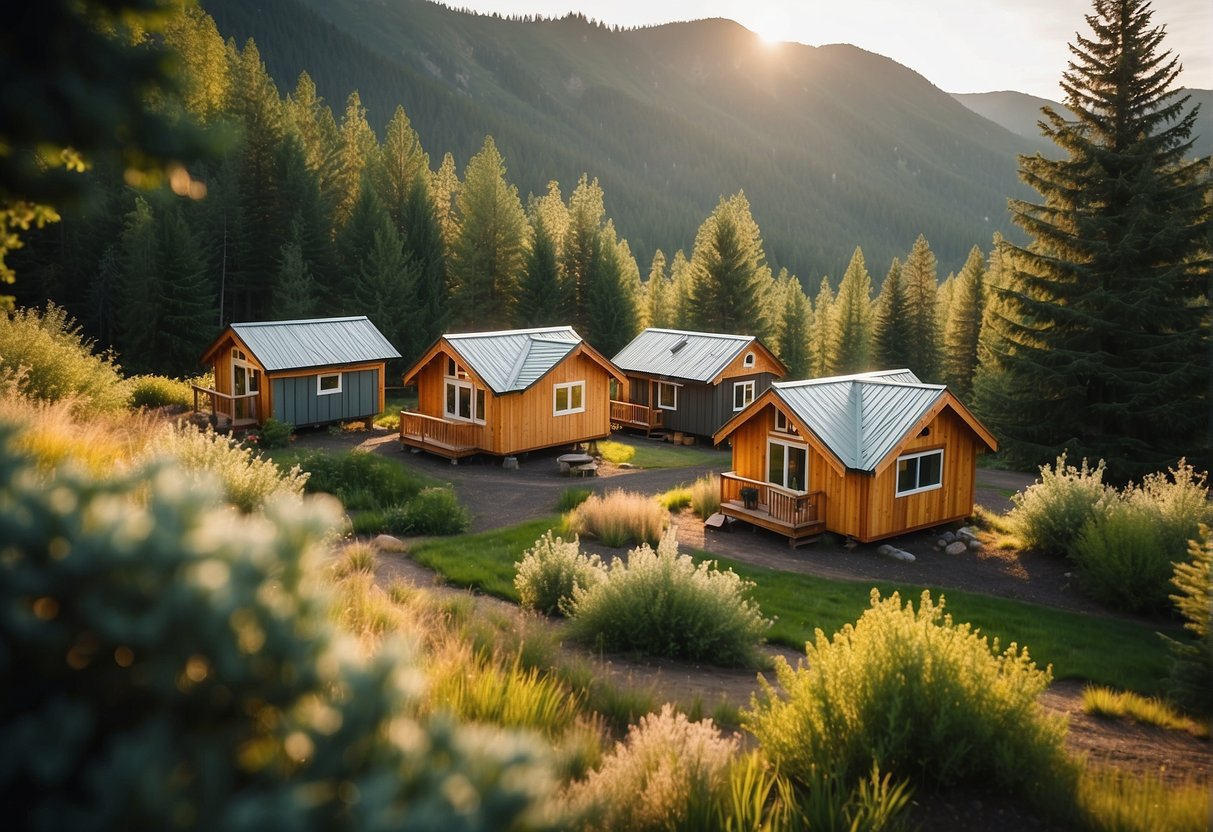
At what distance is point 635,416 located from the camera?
35969mm

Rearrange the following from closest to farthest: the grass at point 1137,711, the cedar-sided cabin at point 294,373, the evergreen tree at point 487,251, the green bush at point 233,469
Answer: the grass at point 1137,711 → the green bush at point 233,469 → the cedar-sided cabin at point 294,373 → the evergreen tree at point 487,251

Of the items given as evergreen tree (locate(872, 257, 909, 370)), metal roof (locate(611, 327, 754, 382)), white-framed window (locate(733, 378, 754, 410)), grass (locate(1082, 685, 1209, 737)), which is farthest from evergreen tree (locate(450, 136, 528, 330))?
grass (locate(1082, 685, 1209, 737))

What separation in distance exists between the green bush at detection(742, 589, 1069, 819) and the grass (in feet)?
16.2

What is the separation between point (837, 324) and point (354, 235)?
3326 cm

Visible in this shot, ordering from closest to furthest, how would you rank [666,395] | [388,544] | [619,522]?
[388,544], [619,522], [666,395]

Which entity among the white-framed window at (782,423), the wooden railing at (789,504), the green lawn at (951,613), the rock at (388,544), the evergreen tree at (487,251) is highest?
the evergreen tree at (487,251)

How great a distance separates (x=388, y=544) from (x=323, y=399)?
15.4 meters

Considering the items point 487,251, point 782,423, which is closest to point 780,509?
point 782,423

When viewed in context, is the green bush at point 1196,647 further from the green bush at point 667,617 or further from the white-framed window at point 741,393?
the white-framed window at point 741,393

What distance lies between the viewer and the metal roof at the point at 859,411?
2000cm

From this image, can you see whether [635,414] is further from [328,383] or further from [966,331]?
[966,331]

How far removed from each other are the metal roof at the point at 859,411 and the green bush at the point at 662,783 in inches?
581

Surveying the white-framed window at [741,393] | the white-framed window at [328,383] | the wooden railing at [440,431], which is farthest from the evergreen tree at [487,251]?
the wooden railing at [440,431]

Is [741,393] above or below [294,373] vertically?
below
